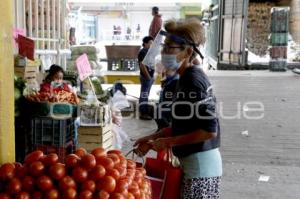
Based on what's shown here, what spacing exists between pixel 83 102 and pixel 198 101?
237 centimetres

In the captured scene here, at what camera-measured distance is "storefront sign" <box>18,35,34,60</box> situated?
14.0 feet

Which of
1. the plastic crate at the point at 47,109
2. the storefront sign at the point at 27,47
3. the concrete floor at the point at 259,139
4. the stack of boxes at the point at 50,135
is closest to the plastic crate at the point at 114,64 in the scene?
the concrete floor at the point at 259,139

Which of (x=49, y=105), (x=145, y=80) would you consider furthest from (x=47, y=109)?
(x=145, y=80)

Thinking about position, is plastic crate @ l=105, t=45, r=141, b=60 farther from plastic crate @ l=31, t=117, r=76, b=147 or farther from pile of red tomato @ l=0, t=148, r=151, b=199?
pile of red tomato @ l=0, t=148, r=151, b=199

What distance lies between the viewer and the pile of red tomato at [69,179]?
75.6 inches

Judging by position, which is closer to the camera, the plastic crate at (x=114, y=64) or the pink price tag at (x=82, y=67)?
the pink price tag at (x=82, y=67)

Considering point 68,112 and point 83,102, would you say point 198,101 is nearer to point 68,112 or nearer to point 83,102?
point 68,112

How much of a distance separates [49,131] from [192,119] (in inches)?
62.5

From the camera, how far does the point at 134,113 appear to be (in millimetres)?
9648

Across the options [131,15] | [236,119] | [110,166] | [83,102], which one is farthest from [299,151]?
Answer: [131,15]

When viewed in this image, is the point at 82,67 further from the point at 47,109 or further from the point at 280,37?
the point at 280,37

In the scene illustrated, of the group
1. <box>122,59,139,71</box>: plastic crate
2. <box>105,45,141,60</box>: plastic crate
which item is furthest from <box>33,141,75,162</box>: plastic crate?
<box>105,45,141,60</box>: plastic crate

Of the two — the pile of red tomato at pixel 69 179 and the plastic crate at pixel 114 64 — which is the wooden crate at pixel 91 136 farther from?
the plastic crate at pixel 114 64

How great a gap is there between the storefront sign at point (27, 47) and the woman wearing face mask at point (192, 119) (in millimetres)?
2087
